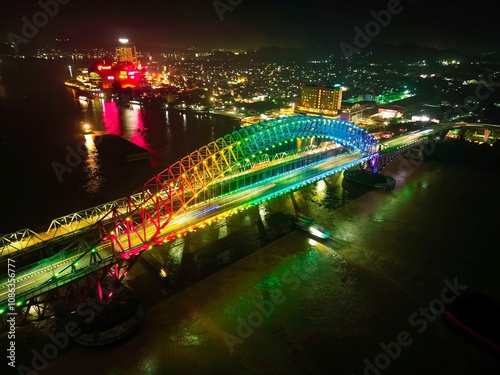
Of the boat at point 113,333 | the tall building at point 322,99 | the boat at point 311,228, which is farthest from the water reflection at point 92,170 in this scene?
the tall building at point 322,99

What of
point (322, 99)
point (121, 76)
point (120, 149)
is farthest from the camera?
point (121, 76)

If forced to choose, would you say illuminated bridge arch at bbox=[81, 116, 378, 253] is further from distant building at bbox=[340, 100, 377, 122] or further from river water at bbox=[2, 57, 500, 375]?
distant building at bbox=[340, 100, 377, 122]

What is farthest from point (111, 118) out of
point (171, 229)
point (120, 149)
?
point (171, 229)

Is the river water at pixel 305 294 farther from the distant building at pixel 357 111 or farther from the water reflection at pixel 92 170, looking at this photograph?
the distant building at pixel 357 111

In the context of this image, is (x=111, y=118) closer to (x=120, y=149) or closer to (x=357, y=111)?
(x=120, y=149)

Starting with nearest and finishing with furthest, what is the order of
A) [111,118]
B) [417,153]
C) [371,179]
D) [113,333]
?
1. [113,333]
2. [371,179]
3. [417,153]
4. [111,118]

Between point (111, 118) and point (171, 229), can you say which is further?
point (111, 118)

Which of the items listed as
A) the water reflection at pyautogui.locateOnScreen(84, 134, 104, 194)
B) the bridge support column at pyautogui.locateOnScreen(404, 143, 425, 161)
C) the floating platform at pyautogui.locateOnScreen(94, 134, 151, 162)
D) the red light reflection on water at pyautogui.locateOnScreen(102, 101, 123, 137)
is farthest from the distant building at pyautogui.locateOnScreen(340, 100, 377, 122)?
the water reflection at pyautogui.locateOnScreen(84, 134, 104, 194)
